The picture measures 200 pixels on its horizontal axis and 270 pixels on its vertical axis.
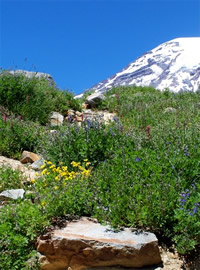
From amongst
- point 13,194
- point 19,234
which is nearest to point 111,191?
point 19,234

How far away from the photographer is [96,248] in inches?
150

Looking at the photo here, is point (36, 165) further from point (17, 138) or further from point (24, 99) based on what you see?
point (24, 99)

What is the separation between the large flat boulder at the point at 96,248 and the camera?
379cm

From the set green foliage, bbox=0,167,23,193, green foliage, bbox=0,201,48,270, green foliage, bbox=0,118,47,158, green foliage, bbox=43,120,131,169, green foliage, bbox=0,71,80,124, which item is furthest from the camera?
green foliage, bbox=0,71,80,124

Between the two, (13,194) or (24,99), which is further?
(24,99)

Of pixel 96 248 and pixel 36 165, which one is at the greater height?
pixel 36 165

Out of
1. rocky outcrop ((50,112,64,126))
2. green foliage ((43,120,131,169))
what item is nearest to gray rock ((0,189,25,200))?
green foliage ((43,120,131,169))

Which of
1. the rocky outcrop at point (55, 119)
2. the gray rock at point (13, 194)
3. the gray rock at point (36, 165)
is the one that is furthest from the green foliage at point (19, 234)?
the rocky outcrop at point (55, 119)

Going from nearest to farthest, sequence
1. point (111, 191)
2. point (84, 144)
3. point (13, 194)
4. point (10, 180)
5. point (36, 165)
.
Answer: point (111, 191) < point (13, 194) < point (10, 180) < point (84, 144) < point (36, 165)

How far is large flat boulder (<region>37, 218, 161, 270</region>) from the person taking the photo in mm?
3795

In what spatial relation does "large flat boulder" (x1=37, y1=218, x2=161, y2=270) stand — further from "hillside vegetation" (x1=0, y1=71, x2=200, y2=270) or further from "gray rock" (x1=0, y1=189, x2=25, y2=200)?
"gray rock" (x1=0, y1=189, x2=25, y2=200)

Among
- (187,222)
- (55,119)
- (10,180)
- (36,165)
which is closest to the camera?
(187,222)

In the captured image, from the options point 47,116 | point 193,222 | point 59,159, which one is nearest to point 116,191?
point 193,222

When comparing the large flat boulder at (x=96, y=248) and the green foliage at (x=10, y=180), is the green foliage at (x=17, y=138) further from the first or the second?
the large flat boulder at (x=96, y=248)
